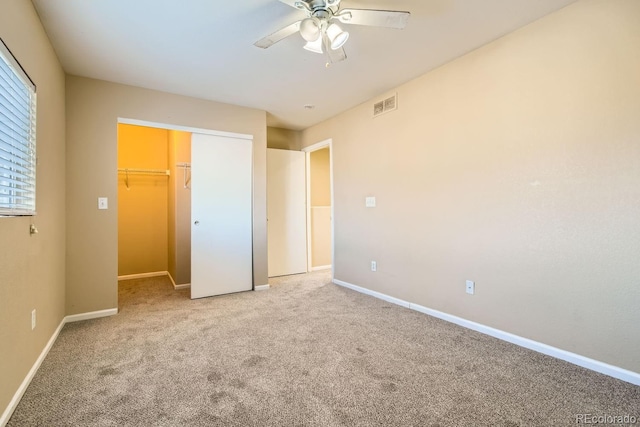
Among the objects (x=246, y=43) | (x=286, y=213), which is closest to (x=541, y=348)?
(x=246, y=43)

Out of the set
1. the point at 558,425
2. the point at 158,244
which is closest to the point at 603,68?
the point at 558,425

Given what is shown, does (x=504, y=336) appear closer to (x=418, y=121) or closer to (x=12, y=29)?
(x=418, y=121)

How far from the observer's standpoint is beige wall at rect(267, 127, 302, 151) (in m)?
4.97

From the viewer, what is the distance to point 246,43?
245 centimetres

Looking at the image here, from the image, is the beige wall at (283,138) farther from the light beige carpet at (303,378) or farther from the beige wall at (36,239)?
the light beige carpet at (303,378)

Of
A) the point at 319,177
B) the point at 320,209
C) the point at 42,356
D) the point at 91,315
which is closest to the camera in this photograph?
the point at 42,356

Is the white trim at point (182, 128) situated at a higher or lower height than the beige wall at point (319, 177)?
higher

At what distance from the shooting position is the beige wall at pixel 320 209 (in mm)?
5227

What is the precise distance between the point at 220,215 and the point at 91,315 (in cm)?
165

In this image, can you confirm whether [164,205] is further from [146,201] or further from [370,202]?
[370,202]

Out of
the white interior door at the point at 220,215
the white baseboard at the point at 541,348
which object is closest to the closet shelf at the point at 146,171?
the white interior door at the point at 220,215
